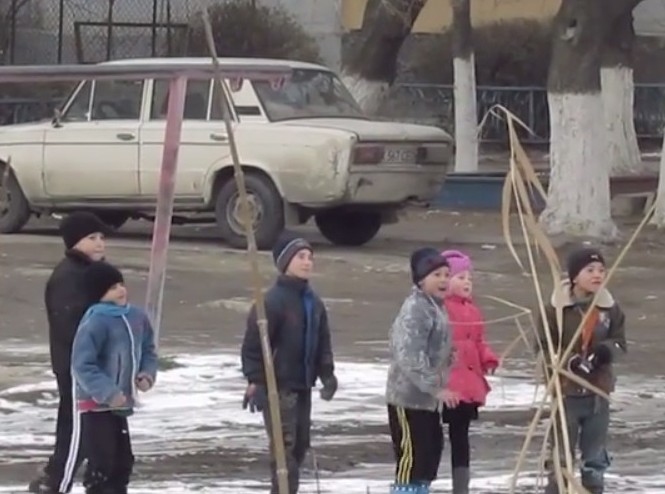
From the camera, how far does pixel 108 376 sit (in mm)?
6941

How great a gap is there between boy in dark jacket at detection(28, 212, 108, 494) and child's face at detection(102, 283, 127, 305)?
193 mm

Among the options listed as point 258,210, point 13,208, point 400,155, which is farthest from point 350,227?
point 13,208

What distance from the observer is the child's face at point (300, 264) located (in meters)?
7.18

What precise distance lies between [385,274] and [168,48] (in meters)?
13.3

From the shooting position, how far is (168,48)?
28.3m

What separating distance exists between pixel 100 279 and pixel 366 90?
1585 centimetres

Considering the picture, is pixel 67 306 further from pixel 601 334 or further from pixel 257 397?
pixel 601 334

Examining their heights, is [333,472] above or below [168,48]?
below

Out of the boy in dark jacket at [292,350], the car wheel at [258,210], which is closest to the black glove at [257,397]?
the boy in dark jacket at [292,350]

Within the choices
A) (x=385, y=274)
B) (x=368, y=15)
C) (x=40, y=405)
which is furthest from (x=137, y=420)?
(x=368, y=15)

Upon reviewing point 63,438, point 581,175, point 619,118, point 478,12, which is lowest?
point 63,438

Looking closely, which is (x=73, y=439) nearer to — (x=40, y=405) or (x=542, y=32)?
(x=40, y=405)

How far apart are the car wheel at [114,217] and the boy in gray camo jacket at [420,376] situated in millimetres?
10410

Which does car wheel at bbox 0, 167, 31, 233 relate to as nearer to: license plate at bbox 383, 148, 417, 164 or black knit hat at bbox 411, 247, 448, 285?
license plate at bbox 383, 148, 417, 164
